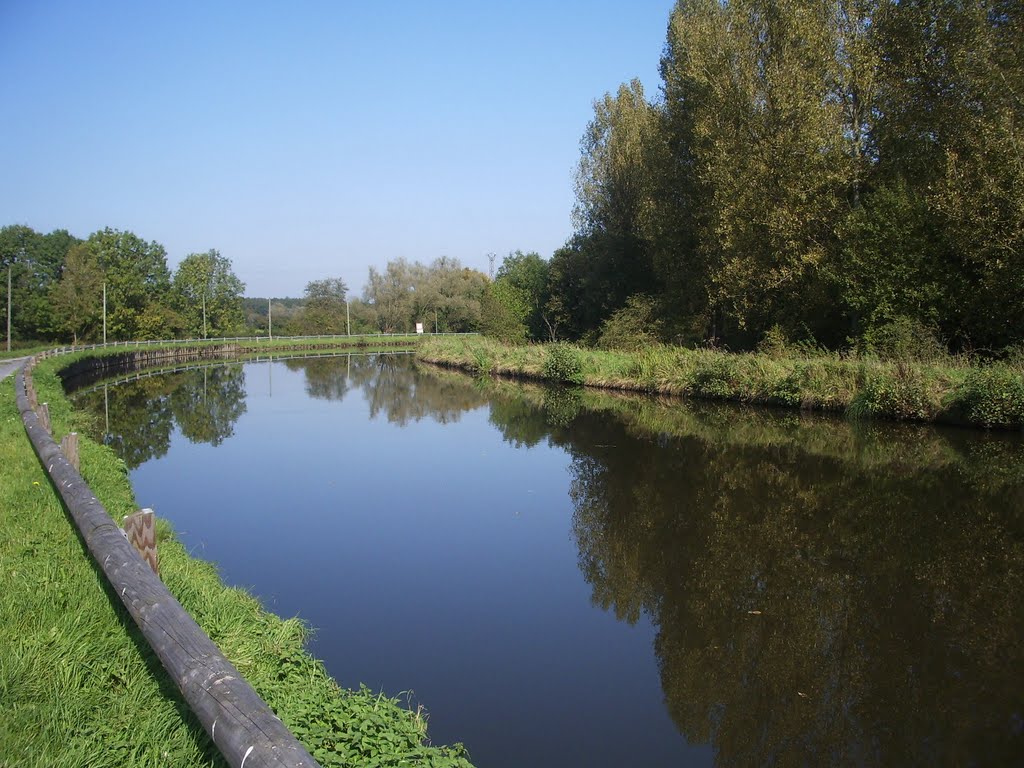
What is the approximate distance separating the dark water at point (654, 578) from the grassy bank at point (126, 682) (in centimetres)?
84

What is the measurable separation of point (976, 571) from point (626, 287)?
1118 inches

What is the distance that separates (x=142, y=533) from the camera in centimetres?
509

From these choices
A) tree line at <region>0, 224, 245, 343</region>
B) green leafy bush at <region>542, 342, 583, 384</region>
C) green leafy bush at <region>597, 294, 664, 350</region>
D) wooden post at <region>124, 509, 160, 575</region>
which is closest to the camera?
wooden post at <region>124, 509, 160, 575</region>

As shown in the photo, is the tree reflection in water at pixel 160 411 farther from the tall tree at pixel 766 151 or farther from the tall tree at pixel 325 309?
the tall tree at pixel 325 309

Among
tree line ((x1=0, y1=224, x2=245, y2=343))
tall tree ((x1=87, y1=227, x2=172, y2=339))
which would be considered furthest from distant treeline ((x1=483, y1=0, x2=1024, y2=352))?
tall tree ((x1=87, y1=227, x2=172, y2=339))

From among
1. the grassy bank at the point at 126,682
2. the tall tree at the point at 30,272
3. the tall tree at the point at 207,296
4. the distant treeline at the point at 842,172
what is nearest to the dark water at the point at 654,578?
the grassy bank at the point at 126,682

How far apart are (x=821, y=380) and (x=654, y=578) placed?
13689 mm

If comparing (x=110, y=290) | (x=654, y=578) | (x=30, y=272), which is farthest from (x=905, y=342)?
(x=30, y=272)

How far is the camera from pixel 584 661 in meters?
6.03

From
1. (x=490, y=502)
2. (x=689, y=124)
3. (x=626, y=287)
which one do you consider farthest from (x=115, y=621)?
(x=626, y=287)

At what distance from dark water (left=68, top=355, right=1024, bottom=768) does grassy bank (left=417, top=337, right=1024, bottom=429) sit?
0.91 m

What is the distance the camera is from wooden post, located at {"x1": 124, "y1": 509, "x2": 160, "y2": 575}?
5055mm

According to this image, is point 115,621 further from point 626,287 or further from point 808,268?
point 626,287

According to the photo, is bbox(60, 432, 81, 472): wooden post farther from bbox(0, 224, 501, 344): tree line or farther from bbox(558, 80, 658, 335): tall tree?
bbox(0, 224, 501, 344): tree line
